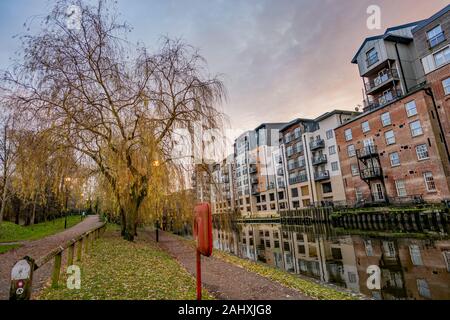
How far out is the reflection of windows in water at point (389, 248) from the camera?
13.5m

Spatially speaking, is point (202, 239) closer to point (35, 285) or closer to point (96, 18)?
point (35, 285)

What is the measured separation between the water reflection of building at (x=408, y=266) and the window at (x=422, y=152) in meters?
13.1

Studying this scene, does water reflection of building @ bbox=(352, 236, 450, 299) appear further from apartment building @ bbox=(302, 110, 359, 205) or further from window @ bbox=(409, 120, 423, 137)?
apartment building @ bbox=(302, 110, 359, 205)

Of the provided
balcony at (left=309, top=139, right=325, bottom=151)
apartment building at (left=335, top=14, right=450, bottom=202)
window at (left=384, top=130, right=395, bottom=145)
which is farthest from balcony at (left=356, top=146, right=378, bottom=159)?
balcony at (left=309, top=139, right=325, bottom=151)

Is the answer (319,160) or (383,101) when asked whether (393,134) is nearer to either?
(383,101)

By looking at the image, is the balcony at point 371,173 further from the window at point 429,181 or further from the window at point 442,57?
the window at point 442,57

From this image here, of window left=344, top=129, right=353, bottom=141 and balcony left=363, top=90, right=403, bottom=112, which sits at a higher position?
balcony left=363, top=90, right=403, bottom=112

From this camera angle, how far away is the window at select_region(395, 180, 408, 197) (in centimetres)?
2741

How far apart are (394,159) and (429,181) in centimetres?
441

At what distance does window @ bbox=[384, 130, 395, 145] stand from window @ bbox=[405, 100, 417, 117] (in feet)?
8.90

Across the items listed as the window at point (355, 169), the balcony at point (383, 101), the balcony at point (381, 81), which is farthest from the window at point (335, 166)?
the balcony at point (381, 81)

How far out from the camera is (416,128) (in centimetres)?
2648

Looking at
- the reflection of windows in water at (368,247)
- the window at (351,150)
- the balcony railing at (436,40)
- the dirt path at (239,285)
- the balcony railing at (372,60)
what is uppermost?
the balcony railing at (372,60)

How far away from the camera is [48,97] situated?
10055mm
